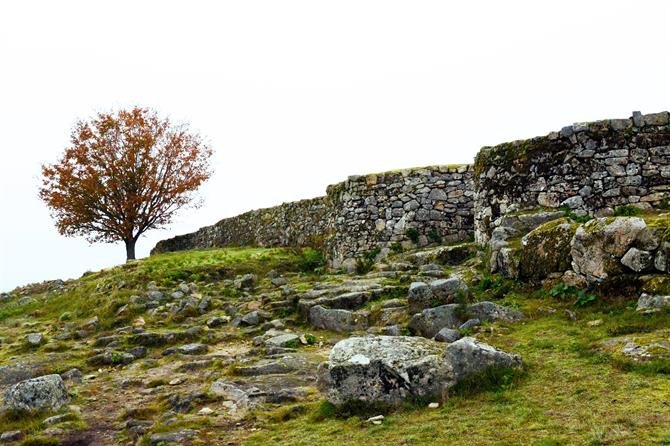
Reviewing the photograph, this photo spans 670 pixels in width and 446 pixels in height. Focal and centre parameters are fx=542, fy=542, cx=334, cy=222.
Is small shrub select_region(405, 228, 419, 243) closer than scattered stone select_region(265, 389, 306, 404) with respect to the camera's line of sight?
No

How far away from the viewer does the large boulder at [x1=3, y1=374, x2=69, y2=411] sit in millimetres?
8242

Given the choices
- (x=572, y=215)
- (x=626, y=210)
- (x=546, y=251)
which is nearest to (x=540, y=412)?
(x=546, y=251)

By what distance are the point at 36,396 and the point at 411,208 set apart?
46.5ft

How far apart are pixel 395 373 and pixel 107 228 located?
32277mm

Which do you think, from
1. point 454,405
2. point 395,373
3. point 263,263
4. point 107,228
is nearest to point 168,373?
point 395,373

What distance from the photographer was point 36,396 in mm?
8406

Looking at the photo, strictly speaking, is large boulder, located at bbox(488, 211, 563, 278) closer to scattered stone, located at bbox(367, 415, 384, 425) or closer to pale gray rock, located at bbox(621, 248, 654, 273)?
pale gray rock, located at bbox(621, 248, 654, 273)

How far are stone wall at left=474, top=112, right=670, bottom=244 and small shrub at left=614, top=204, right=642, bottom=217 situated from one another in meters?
0.16

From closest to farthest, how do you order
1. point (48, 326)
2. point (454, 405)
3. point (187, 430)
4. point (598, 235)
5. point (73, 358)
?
1. point (454, 405)
2. point (187, 430)
3. point (598, 235)
4. point (73, 358)
5. point (48, 326)

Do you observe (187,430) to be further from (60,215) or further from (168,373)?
(60,215)

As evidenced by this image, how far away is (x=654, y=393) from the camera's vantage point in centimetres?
560

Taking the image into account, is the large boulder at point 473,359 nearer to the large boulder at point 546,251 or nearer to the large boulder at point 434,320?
the large boulder at point 434,320

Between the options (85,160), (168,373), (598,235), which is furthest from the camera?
(85,160)

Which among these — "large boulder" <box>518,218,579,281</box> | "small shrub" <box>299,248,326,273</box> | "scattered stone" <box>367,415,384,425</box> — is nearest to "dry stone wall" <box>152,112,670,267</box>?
"small shrub" <box>299,248,326,273</box>
